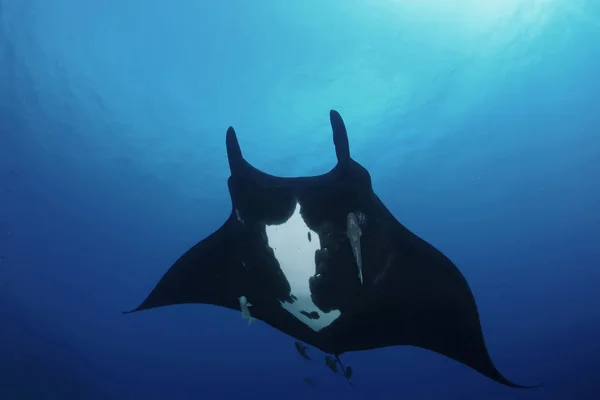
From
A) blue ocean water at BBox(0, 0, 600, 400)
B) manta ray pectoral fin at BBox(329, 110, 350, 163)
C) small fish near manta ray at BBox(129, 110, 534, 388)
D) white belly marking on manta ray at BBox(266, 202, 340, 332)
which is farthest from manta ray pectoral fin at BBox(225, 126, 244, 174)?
blue ocean water at BBox(0, 0, 600, 400)

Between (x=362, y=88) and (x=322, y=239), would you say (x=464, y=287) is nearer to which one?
(x=322, y=239)

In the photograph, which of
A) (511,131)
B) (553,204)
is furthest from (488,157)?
(553,204)

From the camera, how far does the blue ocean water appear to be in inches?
357

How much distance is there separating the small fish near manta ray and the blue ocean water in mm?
6511

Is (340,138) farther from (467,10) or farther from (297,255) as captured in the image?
(467,10)

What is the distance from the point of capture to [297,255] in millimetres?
3256

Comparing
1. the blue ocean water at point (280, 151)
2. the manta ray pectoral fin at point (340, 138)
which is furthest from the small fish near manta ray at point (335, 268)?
the blue ocean water at point (280, 151)

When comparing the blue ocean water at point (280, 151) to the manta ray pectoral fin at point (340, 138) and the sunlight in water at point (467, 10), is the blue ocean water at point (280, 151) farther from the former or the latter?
the manta ray pectoral fin at point (340, 138)

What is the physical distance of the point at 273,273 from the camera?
136 inches

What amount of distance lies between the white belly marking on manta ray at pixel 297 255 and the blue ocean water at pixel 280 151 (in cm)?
660

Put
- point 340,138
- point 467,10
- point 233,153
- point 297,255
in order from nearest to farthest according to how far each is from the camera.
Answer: point 340,138 < point 233,153 < point 297,255 < point 467,10

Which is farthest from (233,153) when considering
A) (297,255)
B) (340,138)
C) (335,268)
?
(335,268)

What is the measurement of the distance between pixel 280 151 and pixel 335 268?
8354mm

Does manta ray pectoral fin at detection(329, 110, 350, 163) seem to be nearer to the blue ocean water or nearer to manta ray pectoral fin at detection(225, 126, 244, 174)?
manta ray pectoral fin at detection(225, 126, 244, 174)
